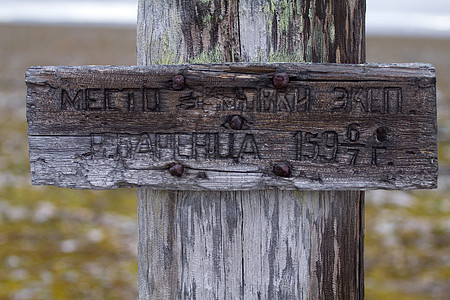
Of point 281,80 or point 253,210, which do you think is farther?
point 253,210

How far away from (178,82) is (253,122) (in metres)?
0.25

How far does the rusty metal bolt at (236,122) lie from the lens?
4.94 feet

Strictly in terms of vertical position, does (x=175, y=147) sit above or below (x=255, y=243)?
above

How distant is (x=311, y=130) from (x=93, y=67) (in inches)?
26.8

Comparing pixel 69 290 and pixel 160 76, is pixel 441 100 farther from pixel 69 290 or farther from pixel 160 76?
pixel 160 76

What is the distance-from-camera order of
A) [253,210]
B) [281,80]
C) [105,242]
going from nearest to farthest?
1. [281,80]
2. [253,210]
3. [105,242]

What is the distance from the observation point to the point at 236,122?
1.51 m

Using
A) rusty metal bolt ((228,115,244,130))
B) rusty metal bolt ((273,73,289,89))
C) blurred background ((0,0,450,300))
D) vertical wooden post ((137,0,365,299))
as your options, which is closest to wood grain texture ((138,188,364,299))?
vertical wooden post ((137,0,365,299))

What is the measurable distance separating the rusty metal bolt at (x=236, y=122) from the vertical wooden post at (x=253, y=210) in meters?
0.19

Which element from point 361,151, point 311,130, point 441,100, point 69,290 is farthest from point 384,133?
point 441,100

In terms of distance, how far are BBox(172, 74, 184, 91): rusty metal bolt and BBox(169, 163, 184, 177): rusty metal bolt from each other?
0.76ft

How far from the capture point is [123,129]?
1553 mm

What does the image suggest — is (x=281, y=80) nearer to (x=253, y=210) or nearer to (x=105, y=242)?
(x=253, y=210)

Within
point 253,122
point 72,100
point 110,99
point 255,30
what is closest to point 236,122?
point 253,122
